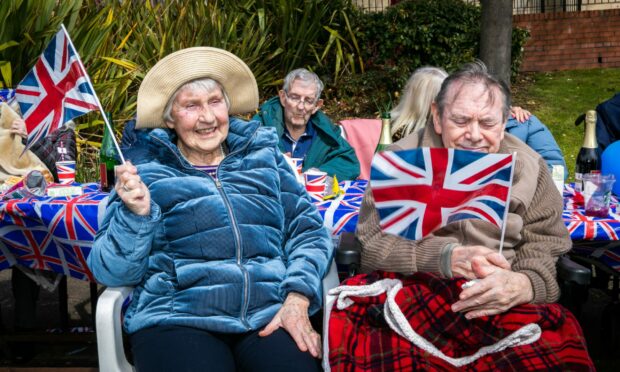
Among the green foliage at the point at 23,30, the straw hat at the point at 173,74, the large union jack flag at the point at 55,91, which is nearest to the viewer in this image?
the large union jack flag at the point at 55,91

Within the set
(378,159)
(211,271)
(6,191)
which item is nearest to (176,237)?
(211,271)

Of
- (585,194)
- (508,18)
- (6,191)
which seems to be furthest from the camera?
(508,18)

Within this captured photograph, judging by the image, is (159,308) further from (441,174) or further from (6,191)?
(6,191)

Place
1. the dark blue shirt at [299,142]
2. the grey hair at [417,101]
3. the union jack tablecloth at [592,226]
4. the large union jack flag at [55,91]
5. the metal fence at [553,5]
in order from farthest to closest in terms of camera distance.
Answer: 1. the metal fence at [553,5]
2. the dark blue shirt at [299,142]
3. the grey hair at [417,101]
4. the union jack tablecloth at [592,226]
5. the large union jack flag at [55,91]

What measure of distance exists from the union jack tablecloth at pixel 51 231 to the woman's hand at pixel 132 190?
1134mm

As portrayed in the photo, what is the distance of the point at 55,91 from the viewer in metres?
2.97

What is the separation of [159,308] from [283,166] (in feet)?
2.49

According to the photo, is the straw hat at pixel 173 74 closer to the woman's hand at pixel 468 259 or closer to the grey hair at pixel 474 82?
the grey hair at pixel 474 82

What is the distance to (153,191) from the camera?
114 inches

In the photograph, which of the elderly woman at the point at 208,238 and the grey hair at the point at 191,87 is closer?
the elderly woman at the point at 208,238

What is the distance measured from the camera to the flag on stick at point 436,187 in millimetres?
2479

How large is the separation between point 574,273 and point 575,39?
14.0m

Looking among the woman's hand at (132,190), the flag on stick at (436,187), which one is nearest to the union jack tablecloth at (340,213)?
the flag on stick at (436,187)

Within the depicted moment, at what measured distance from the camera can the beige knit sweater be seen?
2.77 metres
